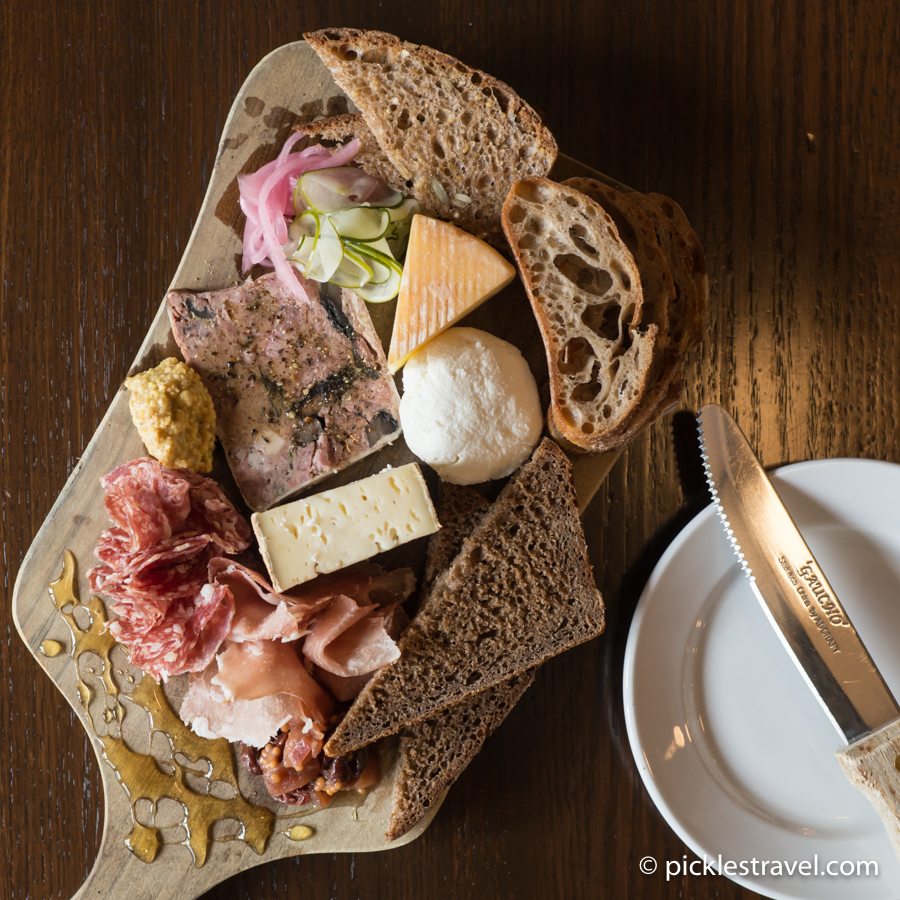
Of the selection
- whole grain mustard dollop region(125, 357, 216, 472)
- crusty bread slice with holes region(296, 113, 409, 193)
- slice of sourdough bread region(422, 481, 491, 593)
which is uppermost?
crusty bread slice with holes region(296, 113, 409, 193)

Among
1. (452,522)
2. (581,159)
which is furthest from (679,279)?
(452,522)

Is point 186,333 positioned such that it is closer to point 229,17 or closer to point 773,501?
point 229,17

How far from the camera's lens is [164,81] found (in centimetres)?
167

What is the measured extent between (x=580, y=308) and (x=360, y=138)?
0.70 m

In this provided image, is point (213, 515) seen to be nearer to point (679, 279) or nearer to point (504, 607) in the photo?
point (504, 607)

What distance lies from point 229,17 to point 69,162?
1.95ft

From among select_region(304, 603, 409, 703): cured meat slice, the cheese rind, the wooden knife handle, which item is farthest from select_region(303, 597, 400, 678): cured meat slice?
the wooden knife handle

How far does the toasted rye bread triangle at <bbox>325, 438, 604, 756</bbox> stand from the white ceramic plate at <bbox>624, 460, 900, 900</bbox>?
0.20 meters

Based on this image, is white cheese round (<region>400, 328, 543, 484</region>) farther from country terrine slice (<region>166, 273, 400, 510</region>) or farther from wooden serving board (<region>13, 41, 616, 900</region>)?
wooden serving board (<region>13, 41, 616, 900</region>)

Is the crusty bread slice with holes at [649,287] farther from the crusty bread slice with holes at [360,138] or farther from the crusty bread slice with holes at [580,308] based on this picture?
the crusty bread slice with holes at [360,138]

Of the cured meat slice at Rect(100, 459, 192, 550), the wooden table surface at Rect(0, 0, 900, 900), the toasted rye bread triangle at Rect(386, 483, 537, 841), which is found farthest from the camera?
the wooden table surface at Rect(0, 0, 900, 900)

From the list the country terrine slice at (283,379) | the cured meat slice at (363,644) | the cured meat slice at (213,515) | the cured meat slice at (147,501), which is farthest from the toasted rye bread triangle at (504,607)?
the cured meat slice at (147,501)

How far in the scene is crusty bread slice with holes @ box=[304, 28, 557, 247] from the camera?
1.43 meters

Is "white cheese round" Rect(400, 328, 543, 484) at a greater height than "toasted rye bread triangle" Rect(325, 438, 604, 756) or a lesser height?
greater
